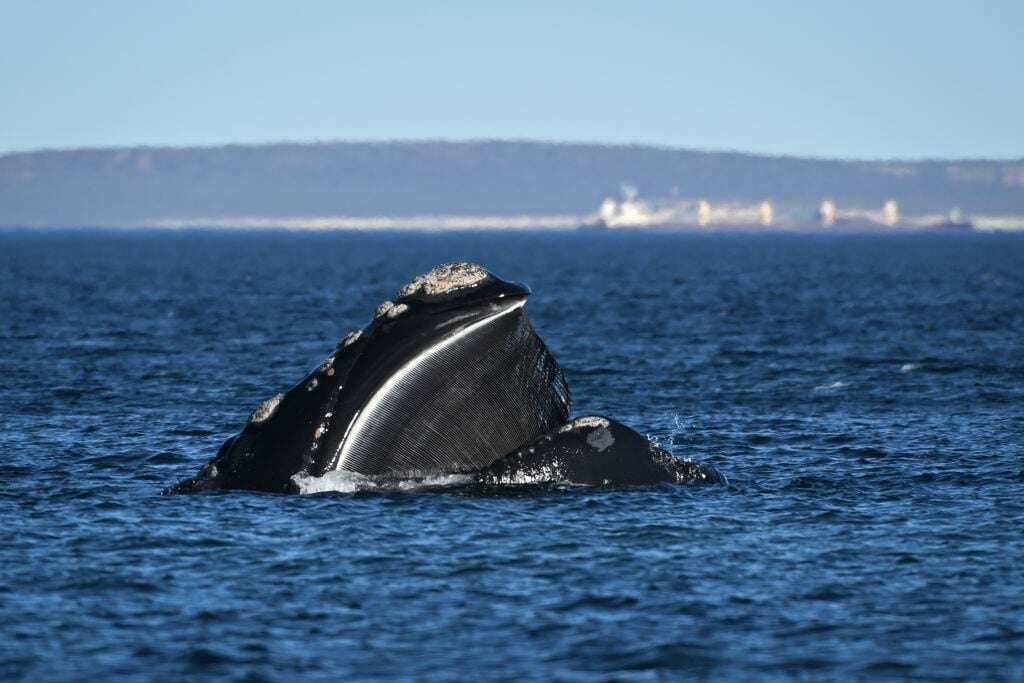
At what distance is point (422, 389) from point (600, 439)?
2.46 meters

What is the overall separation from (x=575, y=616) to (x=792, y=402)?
18332mm

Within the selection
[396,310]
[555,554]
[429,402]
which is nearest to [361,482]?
[429,402]

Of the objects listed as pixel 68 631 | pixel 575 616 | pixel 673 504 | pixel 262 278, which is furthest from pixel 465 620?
pixel 262 278

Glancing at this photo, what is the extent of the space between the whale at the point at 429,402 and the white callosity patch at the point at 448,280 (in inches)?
0.4

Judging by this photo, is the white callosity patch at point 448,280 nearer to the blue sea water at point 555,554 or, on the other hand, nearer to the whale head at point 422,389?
the whale head at point 422,389

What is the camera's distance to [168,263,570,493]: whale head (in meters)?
17.8

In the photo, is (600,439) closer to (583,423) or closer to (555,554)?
(583,423)

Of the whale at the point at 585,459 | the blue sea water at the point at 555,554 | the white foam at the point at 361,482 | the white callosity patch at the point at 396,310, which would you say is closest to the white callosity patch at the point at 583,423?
the whale at the point at 585,459

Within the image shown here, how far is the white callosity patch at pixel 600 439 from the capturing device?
62.3 feet

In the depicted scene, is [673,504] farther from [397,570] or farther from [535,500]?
[397,570]

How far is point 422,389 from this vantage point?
17.8 m

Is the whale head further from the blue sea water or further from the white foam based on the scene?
the blue sea water

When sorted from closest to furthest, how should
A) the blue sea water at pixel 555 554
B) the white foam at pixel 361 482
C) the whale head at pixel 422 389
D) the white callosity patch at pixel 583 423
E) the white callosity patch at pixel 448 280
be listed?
the blue sea water at pixel 555 554 < the whale head at pixel 422 389 < the white callosity patch at pixel 448 280 < the white foam at pixel 361 482 < the white callosity patch at pixel 583 423

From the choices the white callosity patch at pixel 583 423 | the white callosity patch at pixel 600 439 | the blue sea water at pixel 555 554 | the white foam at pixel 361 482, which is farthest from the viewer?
the white callosity patch at pixel 600 439
